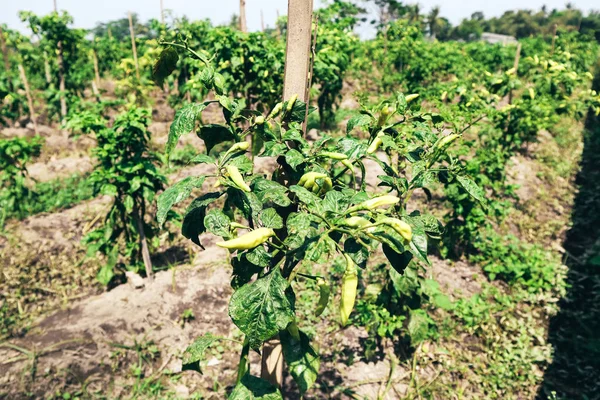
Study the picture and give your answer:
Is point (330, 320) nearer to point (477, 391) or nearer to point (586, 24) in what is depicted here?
point (477, 391)

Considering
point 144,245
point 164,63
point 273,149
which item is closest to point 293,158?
point 273,149

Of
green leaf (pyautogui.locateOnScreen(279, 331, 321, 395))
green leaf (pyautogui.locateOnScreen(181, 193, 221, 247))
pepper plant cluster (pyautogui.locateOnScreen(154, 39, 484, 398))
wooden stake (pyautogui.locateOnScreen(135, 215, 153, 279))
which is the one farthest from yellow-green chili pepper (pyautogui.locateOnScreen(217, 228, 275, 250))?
wooden stake (pyautogui.locateOnScreen(135, 215, 153, 279))

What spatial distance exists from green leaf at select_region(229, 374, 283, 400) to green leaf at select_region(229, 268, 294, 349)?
394 millimetres

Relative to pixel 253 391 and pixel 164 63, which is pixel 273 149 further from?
pixel 253 391

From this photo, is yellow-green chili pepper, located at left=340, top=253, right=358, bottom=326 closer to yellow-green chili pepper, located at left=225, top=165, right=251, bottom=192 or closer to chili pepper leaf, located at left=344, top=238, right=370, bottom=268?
chili pepper leaf, located at left=344, top=238, right=370, bottom=268

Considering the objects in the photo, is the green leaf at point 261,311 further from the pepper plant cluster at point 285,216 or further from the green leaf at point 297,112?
the green leaf at point 297,112

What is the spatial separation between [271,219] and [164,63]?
625mm

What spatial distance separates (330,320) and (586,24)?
71788mm

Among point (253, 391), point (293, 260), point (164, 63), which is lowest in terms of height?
point (253, 391)

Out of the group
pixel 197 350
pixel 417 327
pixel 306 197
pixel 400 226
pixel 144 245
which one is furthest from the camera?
pixel 144 245

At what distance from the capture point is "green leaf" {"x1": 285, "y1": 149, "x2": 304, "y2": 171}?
1.19 m

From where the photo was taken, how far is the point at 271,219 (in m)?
1.17

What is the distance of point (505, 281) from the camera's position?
3713 millimetres

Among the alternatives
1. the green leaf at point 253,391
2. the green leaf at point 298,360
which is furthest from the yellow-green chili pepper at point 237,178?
the green leaf at point 253,391
